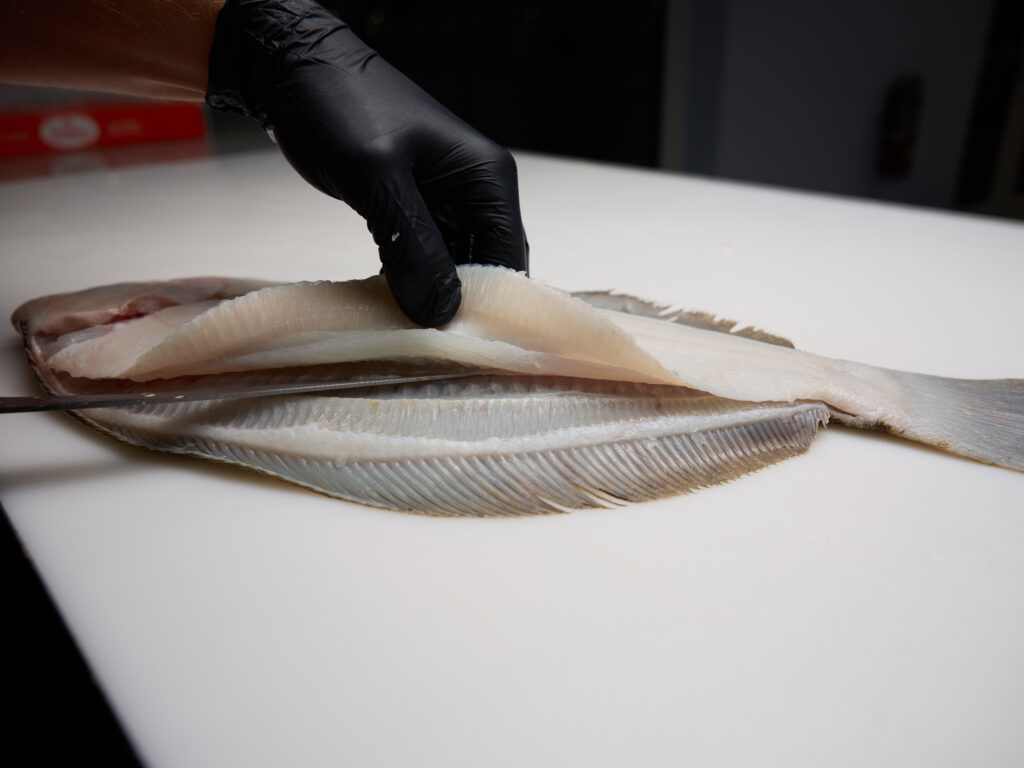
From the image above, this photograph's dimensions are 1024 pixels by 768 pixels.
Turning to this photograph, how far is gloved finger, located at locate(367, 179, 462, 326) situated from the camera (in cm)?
118

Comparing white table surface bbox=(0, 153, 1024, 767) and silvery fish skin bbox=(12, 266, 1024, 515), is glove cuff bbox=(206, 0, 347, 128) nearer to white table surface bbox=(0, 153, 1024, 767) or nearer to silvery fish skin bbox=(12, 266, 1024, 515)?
silvery fish skin bbox=(12, 266, 1024, 515)

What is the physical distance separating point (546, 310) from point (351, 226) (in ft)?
5.19

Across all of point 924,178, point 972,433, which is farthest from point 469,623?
point 924,178

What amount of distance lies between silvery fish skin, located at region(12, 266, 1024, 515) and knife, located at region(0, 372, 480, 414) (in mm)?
21

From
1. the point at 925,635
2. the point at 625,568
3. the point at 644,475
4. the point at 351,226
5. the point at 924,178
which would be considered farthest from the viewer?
the point at 924,178

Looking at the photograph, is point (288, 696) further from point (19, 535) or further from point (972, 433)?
point (972, 433)

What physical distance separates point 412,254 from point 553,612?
0.62 metres

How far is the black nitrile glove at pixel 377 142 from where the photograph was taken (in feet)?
3.95

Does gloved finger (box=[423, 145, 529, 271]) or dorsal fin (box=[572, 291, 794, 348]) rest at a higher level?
gloved finger (box=[423, 145, 529, 271])

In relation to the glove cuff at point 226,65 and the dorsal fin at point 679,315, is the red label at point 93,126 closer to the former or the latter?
the glove cuff at point 226,65

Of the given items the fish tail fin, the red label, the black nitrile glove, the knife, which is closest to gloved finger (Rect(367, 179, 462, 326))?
the black nitrile glove

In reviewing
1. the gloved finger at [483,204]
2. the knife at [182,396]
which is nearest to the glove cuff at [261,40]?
the gloved finger at [483,204]

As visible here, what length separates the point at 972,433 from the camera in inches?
46.1

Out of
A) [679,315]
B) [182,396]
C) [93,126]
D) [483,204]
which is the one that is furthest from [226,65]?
[93,126]
